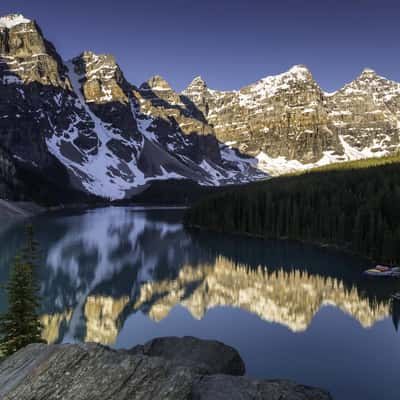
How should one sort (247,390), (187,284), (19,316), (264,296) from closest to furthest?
(247,390), (19,316), (264,296), (187,284)

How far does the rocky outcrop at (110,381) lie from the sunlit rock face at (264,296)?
768 inches

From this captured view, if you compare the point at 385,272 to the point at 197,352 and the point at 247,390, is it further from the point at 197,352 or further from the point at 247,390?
the point at 247,390

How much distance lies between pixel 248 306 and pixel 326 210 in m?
43.4

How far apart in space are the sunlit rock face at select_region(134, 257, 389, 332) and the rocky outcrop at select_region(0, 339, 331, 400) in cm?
1952

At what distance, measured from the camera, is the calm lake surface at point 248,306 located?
22125mm

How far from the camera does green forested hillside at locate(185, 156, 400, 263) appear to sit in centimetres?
5800

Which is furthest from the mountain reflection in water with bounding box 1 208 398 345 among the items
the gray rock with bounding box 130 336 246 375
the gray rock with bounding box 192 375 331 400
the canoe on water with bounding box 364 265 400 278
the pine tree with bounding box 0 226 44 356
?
the gray rock with bounding box 192 375 331 400

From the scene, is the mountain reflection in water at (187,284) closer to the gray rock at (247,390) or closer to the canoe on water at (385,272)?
the canoe on water at (385,272)

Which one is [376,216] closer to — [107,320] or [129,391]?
[107,320]

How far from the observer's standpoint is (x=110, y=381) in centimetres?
880

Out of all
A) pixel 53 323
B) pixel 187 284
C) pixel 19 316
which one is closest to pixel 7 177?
pixel 187 284

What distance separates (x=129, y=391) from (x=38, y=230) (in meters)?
82.3

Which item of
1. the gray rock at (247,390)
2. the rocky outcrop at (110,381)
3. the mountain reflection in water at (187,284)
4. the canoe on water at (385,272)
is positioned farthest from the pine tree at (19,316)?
the canoe on water at (385,272)

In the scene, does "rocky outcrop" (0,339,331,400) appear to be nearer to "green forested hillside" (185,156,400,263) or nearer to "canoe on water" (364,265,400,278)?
"canoe on water" (364,265,400,278)
